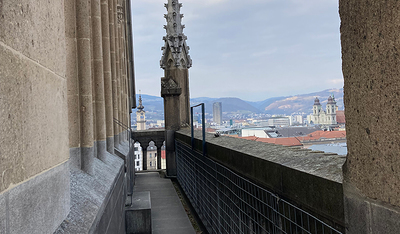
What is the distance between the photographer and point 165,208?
7.61 meters

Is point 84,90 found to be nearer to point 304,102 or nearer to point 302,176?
point 302,176

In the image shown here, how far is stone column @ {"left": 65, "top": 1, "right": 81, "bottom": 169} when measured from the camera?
2986 millimetres

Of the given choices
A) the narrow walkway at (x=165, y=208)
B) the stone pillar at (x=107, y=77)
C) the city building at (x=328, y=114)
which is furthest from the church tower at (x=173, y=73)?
the stone pillar at (x=107, y=77)

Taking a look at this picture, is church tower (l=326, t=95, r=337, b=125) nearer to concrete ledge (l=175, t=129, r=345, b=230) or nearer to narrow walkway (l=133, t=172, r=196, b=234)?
concrete ledge (l=175, t=129, r=345, b=230)

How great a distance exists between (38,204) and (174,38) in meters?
10.1

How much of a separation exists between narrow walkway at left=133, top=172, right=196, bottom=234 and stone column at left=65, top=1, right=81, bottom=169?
351 centimetres

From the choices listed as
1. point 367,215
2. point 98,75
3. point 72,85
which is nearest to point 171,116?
point 98,75

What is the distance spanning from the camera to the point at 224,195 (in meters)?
4.12

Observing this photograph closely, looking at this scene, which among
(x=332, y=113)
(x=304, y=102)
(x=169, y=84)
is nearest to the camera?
(x=332, y=113)

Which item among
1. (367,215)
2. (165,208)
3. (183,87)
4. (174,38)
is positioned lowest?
(165,208)

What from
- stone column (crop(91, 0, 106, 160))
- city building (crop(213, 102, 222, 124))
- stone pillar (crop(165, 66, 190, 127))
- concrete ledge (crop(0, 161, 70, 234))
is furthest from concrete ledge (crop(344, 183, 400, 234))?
stone pillar (crop(165, 66, 190, 127))

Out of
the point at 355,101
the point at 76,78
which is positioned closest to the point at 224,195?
the point at 76,78

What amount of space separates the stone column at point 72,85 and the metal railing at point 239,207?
151 cm

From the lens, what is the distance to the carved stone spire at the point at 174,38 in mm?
11031
